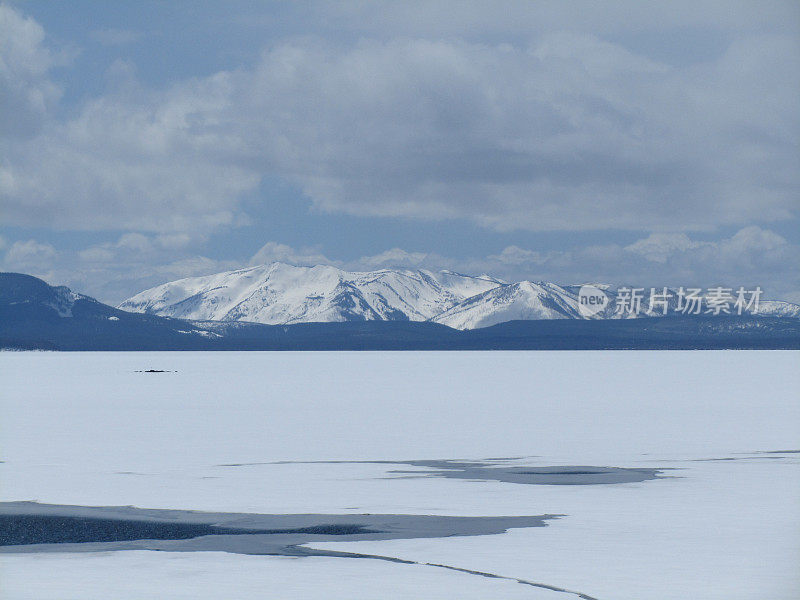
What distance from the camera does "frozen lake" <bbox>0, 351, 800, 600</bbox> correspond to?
18781 millimetres

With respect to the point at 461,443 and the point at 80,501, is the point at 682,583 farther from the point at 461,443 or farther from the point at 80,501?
the point at 461,443

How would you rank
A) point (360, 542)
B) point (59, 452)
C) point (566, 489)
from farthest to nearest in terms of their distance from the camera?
point (59, 452)
point (566, 489)
point (360, 542)

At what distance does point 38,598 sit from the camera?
1767 centimetres

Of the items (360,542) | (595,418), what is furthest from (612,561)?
(595,418)

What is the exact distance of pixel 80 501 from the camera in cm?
2836

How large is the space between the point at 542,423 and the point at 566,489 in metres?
28.8

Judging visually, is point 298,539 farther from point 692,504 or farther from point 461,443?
point 461,443

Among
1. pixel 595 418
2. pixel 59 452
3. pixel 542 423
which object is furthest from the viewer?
pixel 595 418

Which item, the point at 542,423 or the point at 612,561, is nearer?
the point at 612,561

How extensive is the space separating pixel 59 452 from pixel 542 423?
2653cm

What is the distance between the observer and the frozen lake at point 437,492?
61.6 ft

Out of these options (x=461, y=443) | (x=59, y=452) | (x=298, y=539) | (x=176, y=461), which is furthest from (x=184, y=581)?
(x=461, y=443)

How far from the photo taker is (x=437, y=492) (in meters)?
30.3

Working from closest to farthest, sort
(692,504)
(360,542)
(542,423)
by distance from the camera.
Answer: (360,542), (692,504), (542,423)
